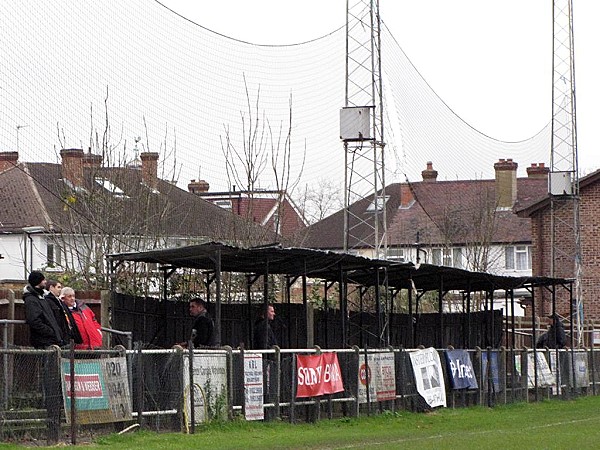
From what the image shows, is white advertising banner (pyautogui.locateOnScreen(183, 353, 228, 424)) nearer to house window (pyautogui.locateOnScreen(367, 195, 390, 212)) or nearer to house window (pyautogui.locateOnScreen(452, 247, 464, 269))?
house window (pyautogui.locateOnScreen(367, 195, 390, 212))

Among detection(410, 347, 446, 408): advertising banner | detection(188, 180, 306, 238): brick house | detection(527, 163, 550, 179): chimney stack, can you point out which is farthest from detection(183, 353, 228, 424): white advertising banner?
detection(527, 163, 550, 179): chimney stack

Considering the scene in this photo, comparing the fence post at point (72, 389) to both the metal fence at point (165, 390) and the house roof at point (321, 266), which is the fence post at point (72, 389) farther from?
the house roof at point (321, 266)

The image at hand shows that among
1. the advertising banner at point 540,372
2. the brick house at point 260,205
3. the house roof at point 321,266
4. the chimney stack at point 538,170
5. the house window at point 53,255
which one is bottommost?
the advertising banner at point 540,372

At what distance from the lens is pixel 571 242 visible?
2111 inches

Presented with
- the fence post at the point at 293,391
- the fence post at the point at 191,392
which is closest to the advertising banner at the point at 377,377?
the fence post at the point at 293,391

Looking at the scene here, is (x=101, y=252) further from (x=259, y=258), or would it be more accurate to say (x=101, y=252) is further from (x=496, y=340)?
(x=496, y=340)

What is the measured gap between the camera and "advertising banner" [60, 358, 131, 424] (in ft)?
54.3

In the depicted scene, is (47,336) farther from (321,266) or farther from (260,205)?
(260,205)

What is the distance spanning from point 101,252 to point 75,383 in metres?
15.4

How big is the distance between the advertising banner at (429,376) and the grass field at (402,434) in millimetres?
314


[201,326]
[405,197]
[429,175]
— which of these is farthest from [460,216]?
[201,326]

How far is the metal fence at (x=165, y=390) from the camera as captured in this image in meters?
16.1

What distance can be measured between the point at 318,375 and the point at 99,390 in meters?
6.13

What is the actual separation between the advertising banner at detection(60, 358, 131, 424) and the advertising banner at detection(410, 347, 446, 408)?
969 centimetres
